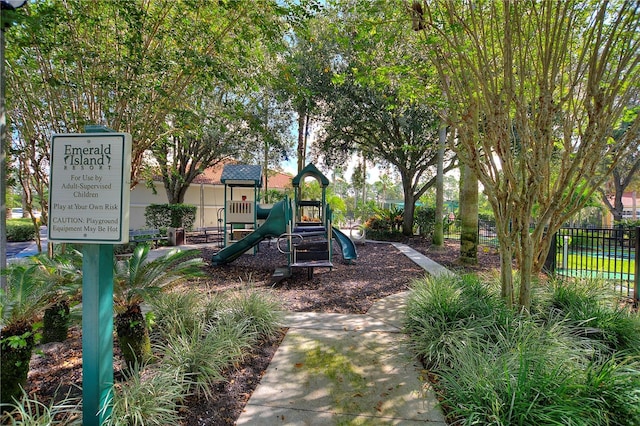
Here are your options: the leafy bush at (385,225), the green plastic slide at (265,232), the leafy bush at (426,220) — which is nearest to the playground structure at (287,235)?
the green plastic slide at (265,232)

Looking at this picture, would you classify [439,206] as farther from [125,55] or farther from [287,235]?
[125,55]

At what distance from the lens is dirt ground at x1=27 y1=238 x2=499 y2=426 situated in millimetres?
2730

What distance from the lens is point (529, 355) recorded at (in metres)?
2.74

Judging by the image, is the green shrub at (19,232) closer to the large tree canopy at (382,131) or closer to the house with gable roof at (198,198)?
the house with gable roof at (198,198)

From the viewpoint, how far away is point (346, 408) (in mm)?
2650

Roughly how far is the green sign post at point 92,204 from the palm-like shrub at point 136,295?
0.88 meters

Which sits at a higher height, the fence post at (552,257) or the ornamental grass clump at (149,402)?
the fence post at (552,257)

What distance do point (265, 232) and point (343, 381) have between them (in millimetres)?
5528

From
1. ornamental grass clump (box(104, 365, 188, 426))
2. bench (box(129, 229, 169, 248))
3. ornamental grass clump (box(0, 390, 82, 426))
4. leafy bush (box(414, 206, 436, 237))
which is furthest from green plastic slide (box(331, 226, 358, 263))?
leafy bush (box(414, 206, 436, 237))

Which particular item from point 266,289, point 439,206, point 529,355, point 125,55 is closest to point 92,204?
point 529,355

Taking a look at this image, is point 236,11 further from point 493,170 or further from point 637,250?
point 637,250

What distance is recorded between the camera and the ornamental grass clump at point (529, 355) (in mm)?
2229

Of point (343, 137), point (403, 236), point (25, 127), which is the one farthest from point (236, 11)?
point (403, 236)

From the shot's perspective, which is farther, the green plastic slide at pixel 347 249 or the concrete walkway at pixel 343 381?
the green plastic slide at pixel 347 249
